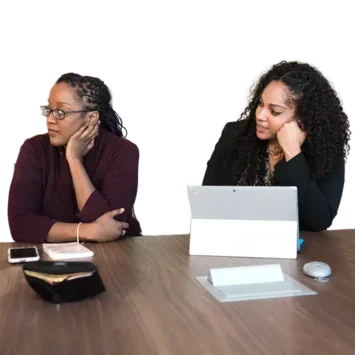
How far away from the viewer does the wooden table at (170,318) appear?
81 cm

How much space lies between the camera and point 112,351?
791mm

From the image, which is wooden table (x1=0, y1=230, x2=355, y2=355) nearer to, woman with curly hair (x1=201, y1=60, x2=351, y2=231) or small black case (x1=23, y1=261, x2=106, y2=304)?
small black case (x1=23, y1=261, x2=106, y2=304)

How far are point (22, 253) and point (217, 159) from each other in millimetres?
1102

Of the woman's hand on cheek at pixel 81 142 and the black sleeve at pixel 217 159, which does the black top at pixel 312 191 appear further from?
the woman's hand on cheek at pixel 81 142

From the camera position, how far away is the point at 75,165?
1.85m

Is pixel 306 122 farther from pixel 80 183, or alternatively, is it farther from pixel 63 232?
pixel 63 232

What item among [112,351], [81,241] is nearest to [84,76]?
[81,241]

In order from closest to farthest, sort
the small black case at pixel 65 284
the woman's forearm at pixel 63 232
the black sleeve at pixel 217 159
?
the small black case at pixel 65 284 → the woman's forearm at pixel 63 232 → the black sleeve at pixel 217 159

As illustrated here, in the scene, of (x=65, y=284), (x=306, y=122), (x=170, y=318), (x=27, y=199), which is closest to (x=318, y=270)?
(x=170, y=318)

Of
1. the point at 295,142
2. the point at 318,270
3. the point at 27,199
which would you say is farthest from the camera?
the point at 295,142

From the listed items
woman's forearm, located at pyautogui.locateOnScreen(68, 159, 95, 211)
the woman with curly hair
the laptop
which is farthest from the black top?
woman's forearm, located at pyautogui.locateOnScreen(68, 159, 95, 211)

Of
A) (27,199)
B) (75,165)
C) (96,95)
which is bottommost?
(27,199)

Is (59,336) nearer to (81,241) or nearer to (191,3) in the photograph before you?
(81,241)

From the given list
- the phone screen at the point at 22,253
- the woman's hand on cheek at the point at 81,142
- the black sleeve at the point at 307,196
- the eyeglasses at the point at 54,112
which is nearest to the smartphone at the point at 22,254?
the phone screen at the point at 22,253
